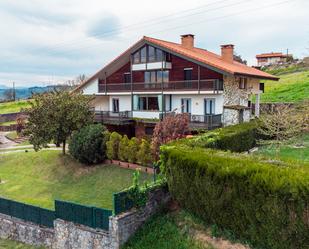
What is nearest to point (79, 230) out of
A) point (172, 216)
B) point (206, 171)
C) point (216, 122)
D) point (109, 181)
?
point (172, 216)

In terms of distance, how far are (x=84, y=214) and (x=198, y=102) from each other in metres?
17.1

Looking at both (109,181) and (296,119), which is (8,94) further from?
(296,119)

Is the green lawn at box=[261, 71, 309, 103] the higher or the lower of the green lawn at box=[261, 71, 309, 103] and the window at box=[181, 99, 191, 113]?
the higher

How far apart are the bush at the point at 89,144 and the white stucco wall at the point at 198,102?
8.08 metres

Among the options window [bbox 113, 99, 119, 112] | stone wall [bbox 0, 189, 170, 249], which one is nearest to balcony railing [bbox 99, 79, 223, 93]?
window [bbox 113, 99, 119, 112]

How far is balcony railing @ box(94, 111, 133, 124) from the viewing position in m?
29.8

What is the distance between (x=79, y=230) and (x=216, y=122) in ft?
49.5

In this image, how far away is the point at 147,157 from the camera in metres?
21.3

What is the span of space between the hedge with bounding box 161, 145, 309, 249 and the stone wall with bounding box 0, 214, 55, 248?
678cm

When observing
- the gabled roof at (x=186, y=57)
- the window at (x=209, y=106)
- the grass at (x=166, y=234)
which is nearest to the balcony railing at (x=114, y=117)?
the gabled roof at (x=186, y=57)

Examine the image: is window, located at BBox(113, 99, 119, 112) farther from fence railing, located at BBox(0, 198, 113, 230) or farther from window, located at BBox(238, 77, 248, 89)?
fence railing, located at BBox(0, 198, 113, 230)

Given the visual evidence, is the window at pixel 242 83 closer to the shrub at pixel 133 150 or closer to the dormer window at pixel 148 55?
the dormer window at pixel 148 55

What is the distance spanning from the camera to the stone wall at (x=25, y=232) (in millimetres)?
14907

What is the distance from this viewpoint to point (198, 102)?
2788 cm
